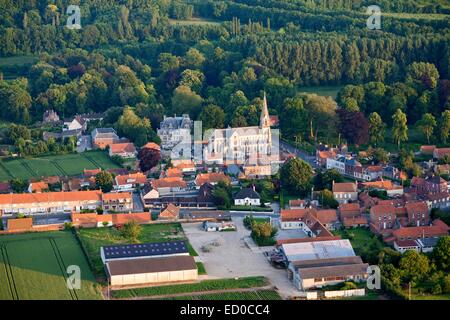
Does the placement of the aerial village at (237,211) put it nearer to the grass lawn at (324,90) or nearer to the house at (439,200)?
the house at (439,200)

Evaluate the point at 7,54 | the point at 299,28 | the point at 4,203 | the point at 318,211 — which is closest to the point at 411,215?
the point at 318,211

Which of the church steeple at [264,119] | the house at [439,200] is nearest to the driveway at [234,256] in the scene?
the house at [439,200]

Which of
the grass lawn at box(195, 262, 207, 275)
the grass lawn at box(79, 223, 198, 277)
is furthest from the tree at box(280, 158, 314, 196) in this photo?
the grass lawn at box(195, 262, 207, 275)

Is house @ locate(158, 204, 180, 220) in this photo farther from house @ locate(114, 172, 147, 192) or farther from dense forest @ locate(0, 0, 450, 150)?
dense forest @ locate(0, 0, 450, 150)

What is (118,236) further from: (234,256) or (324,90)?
(324,90)

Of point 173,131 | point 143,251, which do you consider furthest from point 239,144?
point 143,251

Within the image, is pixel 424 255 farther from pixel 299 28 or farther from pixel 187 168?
pixel 299 28
